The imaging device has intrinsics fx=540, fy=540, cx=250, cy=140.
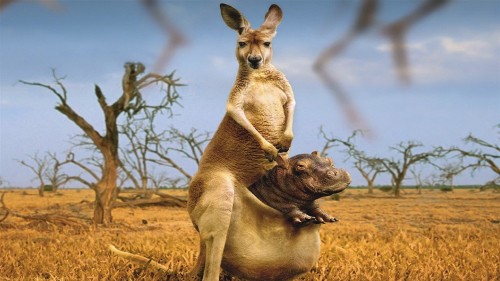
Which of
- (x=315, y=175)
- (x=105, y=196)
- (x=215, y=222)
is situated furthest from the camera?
(x=105, y=196)

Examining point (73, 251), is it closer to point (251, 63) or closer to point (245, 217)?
point (245, 217)

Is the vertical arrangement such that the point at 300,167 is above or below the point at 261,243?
above

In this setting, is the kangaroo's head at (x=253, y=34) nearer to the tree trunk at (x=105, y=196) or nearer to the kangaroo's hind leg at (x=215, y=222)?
the kangaroo's hind leg at (x=215, y=222)

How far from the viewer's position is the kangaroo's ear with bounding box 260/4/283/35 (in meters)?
3.28

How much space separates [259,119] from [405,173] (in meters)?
32.0

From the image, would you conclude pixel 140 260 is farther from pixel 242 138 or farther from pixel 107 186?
pixel 107 186

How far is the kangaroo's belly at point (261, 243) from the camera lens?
3.30 meters

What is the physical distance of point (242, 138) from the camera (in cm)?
334

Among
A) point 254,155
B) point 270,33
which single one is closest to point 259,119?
point 254,155

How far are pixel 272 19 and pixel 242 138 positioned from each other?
0.76m

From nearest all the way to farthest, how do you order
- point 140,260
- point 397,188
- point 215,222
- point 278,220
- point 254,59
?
point 254,59
point 215,222
point 278,220
point 140,260
point 397,188

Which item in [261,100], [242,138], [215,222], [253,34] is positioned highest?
[253,34]

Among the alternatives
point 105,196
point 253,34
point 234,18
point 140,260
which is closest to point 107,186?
point 105,196

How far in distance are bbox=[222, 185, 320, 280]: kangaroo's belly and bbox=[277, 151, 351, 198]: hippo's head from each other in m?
0.26
